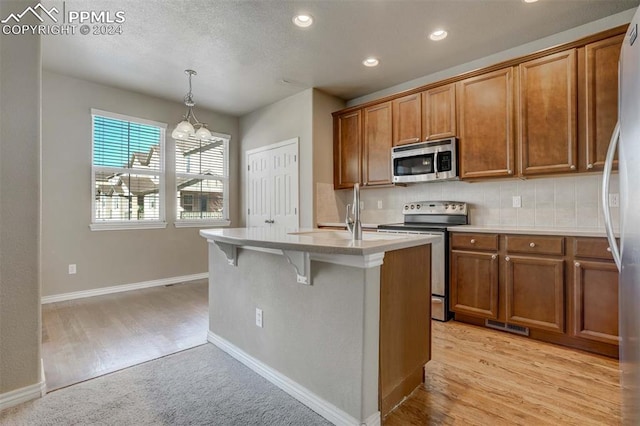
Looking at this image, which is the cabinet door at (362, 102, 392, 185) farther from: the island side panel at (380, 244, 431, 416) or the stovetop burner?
the island side panel at (380, 244, 431, 416)

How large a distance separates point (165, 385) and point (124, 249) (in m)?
2.99

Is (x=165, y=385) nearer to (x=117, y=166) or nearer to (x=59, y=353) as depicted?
(x=59, y=353)

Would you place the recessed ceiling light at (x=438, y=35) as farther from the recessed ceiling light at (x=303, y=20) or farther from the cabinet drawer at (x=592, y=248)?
the cabinet drawer at (x=592, y=248)

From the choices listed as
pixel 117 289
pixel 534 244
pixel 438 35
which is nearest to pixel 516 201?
pixel 534 244

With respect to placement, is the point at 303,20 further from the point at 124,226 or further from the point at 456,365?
the point at 124,226

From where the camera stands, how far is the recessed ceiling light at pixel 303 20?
2689 millimetres

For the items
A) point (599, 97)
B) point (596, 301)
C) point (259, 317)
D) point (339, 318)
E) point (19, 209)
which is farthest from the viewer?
point (599, 97)

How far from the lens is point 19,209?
1.85m

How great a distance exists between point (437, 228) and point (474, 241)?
36cm

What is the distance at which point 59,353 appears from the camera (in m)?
2.44

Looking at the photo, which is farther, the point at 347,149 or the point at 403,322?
the point at 347,149

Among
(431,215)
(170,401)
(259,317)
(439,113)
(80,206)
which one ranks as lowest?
(170,401)

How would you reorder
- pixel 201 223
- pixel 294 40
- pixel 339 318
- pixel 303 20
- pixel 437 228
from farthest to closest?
pixel 201 223
pixel 437 228
pixel 294 40
pixel 303 20
pixel 339 318

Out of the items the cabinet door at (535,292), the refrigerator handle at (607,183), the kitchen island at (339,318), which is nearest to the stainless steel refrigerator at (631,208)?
the refrigerator handle at (607,183)
